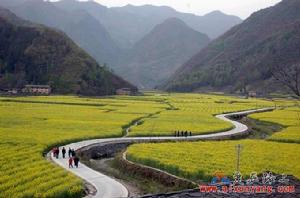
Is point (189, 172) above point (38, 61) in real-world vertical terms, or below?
below

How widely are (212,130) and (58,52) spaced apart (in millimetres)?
113325

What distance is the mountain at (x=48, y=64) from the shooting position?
147625mm

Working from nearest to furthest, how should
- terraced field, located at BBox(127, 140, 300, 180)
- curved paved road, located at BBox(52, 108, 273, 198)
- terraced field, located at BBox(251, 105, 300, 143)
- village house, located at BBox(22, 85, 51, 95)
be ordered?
1. curved paved road, located at BBox(52, 108, 273, 198)
2. terraced field, located at BBox(127, 140, 300, 180)
3. terraced field, located at BBox(251, 105, 300, 143)
4. village house, located at BBox(22, 85, 51, 95)

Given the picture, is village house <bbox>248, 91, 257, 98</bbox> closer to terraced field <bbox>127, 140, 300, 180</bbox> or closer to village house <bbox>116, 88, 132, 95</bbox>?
village house <bbox>116, 88, 132, 95</bbox>

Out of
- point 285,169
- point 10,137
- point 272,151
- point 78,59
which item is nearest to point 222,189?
point 285,169

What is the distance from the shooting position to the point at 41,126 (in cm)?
5622

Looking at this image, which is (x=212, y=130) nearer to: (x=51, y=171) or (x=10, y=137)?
(x=10, y=137)

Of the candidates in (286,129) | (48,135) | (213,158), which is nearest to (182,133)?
(48,135)

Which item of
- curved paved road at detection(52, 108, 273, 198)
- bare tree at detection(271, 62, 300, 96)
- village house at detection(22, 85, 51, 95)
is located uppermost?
bare tree at detection(271, 62, 300, 96)

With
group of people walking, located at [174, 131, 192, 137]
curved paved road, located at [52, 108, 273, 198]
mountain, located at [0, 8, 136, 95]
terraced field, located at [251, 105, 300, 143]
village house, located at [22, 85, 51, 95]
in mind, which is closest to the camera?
curved paved road, located at [52, 108, 273, 198]

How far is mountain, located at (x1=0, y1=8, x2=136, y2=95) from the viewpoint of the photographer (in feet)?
484

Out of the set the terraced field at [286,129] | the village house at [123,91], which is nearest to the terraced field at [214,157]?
the terraced field at [286,129]

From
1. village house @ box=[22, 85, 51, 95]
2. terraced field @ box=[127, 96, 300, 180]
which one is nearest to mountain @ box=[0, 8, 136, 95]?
village house @ box=[22, 85, 51, 95]

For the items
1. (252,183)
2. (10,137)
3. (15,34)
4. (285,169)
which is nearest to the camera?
(252,183)
